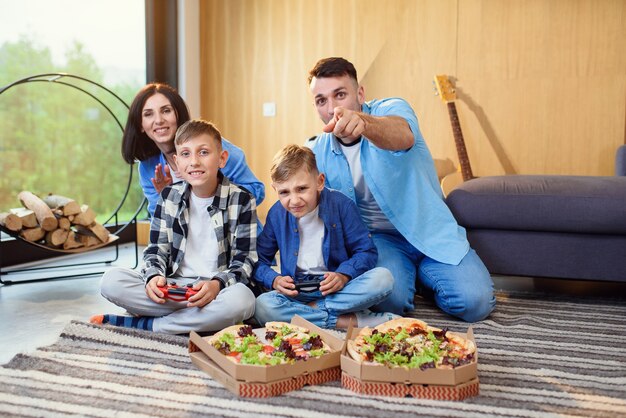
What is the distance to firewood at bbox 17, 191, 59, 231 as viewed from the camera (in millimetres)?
2773

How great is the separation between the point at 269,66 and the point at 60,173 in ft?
5.59

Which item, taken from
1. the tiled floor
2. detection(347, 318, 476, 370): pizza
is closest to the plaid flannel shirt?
the tiled floor

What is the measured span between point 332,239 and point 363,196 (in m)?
0.32

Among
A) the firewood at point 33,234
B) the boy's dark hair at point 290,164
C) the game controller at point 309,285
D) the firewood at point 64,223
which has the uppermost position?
the boy's dark hair at point 290,164

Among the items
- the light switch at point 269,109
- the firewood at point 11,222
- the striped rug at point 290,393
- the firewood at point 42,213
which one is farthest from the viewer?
the light switch at point 269,109

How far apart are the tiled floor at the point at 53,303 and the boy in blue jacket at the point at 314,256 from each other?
2.17 ft

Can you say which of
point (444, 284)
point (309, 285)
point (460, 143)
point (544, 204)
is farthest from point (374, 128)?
point (460, 143)

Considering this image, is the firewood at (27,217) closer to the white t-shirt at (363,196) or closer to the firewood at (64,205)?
the firewood at (64,205)

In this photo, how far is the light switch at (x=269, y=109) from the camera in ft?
15.0

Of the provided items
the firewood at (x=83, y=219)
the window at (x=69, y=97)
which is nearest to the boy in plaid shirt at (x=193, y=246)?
the firewood at (x=83, y=219)

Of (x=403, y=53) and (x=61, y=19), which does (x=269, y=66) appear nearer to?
(x=403, y=53)

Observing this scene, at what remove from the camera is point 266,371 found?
1.41 m

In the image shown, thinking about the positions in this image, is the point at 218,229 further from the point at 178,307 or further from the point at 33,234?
the point at 33,234

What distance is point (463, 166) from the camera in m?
3.90
